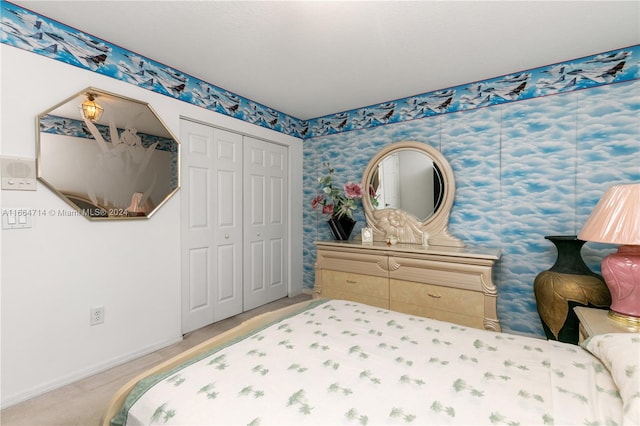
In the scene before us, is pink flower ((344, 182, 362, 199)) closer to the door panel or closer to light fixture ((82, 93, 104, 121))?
the door panel

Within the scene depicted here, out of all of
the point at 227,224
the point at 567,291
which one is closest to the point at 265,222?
the point at 227,224

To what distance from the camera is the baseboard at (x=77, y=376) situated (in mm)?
1815

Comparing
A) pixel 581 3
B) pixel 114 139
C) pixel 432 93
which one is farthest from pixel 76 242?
pixel 581 3

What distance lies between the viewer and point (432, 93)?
3.14m

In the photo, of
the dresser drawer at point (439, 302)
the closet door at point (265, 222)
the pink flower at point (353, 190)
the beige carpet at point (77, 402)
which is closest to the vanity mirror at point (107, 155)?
the closet door at point (265, 222)

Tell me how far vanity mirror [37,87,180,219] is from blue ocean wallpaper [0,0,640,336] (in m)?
0.28

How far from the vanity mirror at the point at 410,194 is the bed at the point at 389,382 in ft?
5.80

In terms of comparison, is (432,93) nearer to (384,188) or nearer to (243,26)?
(384,188)

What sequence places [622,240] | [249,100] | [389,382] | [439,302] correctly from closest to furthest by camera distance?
[389,382] → [622,240] → [439,302] → [249,100]

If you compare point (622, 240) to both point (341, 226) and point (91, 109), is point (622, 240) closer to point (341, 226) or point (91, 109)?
point (341, 226)

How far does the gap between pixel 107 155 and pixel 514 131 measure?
3431 millimetres

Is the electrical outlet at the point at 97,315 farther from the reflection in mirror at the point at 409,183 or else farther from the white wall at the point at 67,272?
the reflection in mirror at the point at 409,183

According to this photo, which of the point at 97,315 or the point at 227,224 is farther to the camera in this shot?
the point at 227,224

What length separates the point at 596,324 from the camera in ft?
5.12
